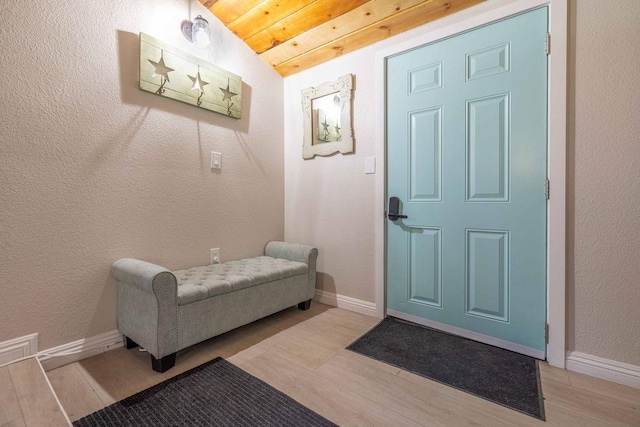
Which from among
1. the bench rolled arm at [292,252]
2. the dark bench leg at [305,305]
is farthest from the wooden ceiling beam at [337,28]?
the dark bench leg at [305,305]

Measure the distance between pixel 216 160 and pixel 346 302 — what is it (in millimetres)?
1546

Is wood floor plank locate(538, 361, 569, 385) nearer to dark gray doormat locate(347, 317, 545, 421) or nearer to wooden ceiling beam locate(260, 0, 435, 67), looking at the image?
dark gray doormat locate(347, 317, 545, 421)

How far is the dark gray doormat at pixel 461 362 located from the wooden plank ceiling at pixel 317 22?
6.94 feet

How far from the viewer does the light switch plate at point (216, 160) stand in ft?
7.51

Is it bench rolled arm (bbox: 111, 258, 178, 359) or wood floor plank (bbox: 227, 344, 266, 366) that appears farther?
wood floor plank (bbox: 227, 344, 266, 366)

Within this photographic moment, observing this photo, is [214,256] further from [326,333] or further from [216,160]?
[326,333]

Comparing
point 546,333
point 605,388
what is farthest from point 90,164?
point 605,388

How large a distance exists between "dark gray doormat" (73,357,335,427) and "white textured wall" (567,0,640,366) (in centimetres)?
146

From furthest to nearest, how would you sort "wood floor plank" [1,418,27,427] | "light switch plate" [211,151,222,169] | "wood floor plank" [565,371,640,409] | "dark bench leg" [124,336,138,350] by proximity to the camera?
"light switch plate" [211,151,222,169] → "dark bench leg" [124,336,138,350] → "wood floor plank" [565,371,640,409] → "wood floor plank" [1,418,27,427]

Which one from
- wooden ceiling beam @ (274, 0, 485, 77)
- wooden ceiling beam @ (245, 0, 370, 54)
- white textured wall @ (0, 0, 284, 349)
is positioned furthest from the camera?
wooden ceiling beam @ (245, 0, 370, 54)

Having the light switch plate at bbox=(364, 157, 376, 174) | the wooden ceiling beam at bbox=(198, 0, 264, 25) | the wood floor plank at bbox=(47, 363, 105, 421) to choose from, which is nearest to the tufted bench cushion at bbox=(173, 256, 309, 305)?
the wood floor plank at bbox=(47, 363, 105, 421)

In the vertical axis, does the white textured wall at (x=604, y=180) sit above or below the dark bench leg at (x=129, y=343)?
above

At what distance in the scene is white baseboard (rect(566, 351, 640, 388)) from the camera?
1.42 m

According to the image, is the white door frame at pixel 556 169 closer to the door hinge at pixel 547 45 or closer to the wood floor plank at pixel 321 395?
the door hinge at pixel 547 45
